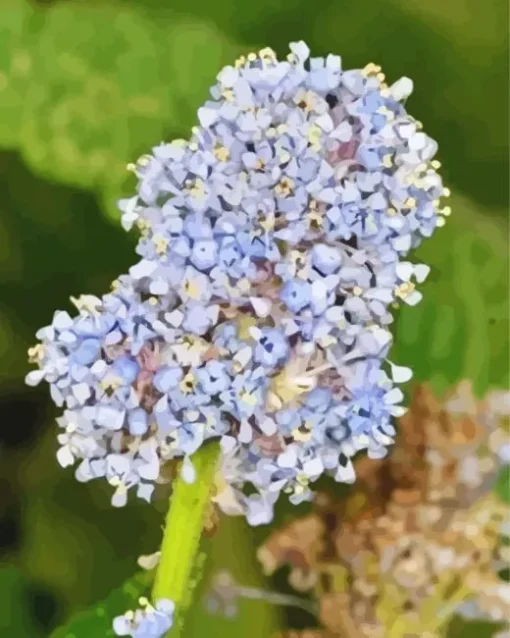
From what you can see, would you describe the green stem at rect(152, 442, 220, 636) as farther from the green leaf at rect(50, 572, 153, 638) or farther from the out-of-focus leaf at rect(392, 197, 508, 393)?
the out-of-focus leaf at rect(392, 197, 508, 393)

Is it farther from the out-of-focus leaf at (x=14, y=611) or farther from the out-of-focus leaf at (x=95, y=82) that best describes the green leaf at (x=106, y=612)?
the out-of-focus leaf at (x=95, y=82)

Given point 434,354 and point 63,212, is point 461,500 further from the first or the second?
point 63,212

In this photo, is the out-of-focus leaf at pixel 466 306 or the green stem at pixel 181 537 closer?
the green stem at pixel 181 537

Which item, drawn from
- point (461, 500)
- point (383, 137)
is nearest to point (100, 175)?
point (383, 137)

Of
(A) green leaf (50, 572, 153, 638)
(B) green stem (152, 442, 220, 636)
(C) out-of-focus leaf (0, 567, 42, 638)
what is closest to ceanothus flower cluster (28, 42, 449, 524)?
(B) green stem (152, 442, 220, 636)

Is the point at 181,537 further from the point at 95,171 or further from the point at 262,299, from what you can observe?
the point at 95,171

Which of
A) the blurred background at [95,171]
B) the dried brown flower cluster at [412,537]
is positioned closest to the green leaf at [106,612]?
the blurred background at [95,171]

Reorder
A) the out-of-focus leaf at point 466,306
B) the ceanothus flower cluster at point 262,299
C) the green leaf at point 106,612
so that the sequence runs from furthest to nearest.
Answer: the out-of-focus leaf at point 466,306 → the green leaf at point 106,612 → the ceanothus flower cluster at point 262,299
